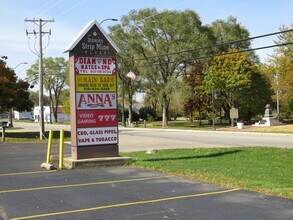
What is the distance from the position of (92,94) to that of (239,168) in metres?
4.90

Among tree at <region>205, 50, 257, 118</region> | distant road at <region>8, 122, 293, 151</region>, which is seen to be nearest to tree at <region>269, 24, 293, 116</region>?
tree at <region>205, 50, 257, 118</region>

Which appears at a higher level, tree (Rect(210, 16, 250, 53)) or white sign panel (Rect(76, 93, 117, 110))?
tree (Rect(210, 16, 250, 53))

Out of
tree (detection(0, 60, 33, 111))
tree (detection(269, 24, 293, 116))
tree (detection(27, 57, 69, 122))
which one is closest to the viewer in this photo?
tree (detection(0, 60, 33, 111))

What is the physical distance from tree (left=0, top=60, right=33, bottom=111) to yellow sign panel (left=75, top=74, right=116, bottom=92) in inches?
741

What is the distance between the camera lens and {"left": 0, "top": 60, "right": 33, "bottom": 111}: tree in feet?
102

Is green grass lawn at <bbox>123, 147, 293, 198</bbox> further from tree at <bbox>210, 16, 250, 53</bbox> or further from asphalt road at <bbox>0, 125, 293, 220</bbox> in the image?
tree at <bbox>210, 16, 250, 53</bbox>

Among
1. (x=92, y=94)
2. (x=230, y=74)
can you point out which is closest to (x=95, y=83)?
(x=92, y=94)

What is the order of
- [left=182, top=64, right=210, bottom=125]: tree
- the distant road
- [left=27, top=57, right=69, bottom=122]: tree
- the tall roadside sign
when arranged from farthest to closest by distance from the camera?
[left=27, top=57, right=69, bottom=122]: tree, [left=182, top=64, right=210, bottom=125]: tree, the distant road, the tall roadside sign

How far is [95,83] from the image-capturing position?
1331cm

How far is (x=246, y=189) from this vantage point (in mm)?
8742

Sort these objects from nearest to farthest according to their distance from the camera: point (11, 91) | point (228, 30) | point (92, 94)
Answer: point (92, 94), point (11, 91), point (228, 30)

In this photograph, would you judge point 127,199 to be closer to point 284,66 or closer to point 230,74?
point 284,66

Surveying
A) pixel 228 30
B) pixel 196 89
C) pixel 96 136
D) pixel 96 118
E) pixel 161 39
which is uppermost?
pixel 228 30

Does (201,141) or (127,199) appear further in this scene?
(201,141)
